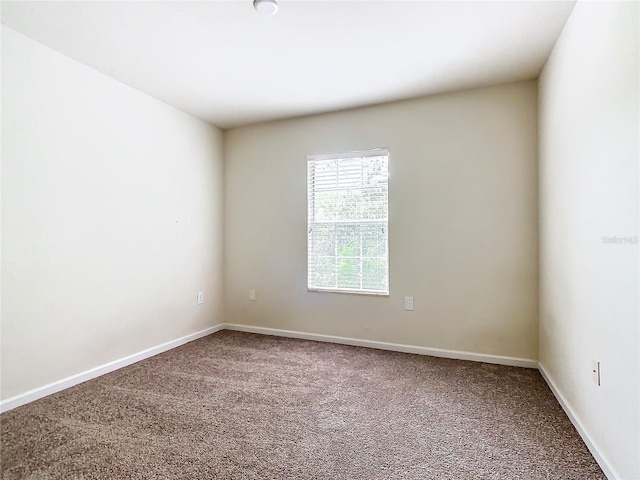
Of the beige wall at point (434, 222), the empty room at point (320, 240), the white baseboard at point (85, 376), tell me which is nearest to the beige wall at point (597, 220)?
the empty room at point (320, 240)

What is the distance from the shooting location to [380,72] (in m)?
2.60

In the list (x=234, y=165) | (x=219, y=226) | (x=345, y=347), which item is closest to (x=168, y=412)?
(x=345, y=347)

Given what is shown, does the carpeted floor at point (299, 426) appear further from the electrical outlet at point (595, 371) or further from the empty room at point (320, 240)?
the electrical outlet at point (595, 371)

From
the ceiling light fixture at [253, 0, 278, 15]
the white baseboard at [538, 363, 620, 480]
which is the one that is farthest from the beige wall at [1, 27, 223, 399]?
the white baseboard at [538, 363, 620, 480]

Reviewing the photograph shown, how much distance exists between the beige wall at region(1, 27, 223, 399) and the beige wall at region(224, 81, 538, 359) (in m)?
0.89

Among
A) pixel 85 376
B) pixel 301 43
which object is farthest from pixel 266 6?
pixel 85 376

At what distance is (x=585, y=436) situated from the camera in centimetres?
169

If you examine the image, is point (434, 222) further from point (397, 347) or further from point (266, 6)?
point (266, 6)

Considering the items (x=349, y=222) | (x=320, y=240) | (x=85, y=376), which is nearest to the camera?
(x=85, y=376)

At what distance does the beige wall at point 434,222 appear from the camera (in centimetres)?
276

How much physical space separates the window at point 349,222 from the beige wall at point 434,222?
95mm

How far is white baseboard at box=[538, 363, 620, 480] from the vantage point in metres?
1.44

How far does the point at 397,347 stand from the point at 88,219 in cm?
277

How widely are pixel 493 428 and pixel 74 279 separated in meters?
2.86
